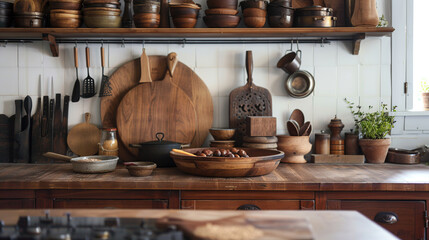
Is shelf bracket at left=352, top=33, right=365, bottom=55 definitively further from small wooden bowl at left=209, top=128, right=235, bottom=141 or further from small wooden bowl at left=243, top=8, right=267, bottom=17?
small wooden bowl at left=209, top=128, right=235, bottom=141

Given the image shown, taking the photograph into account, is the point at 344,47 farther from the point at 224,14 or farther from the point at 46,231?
the point at 46,231

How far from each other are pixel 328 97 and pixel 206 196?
4.08 ft

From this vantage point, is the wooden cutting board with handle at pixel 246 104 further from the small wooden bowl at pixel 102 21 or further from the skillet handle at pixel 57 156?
the skillet handle at pixel 57 156

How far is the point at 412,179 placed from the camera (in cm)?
226

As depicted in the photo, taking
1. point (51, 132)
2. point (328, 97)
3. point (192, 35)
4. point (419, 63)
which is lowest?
point (51, 132)

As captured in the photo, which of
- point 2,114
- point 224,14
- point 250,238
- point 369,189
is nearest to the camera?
point 250,238

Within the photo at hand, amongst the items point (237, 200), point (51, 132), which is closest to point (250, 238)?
point (237, 200)

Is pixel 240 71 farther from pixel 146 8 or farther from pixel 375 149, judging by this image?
pixel 375 149

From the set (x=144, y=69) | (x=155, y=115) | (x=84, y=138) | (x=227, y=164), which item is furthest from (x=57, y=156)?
(x=227, y=164)

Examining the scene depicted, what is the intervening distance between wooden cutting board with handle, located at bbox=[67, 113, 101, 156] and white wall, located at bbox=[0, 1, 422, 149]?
6 centimetres

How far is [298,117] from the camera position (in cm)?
293

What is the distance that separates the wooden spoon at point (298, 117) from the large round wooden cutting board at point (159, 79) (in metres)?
0.57

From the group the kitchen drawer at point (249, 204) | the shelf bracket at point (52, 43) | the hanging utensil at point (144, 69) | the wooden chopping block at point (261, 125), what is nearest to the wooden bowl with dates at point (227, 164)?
the kitchen drawer at point (249, 204)

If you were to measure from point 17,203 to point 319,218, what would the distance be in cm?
166
